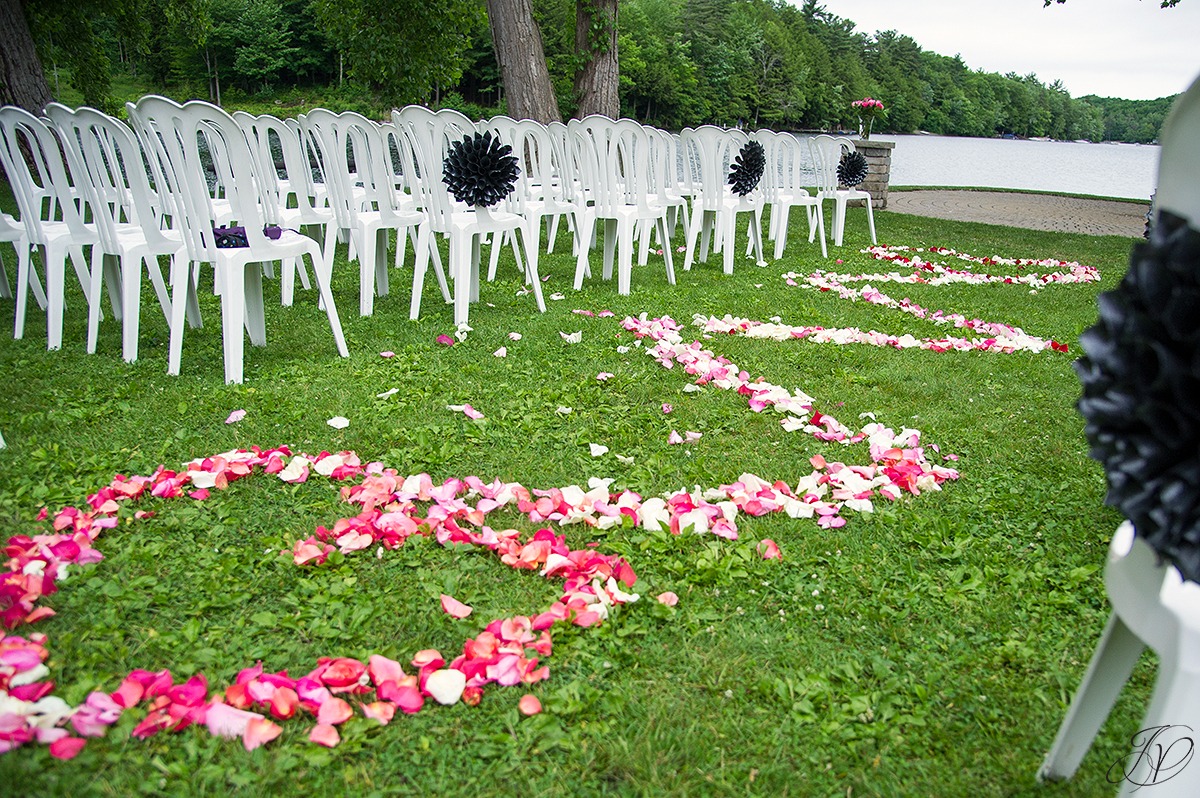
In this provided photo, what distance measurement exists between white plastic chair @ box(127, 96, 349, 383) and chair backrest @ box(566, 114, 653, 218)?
2549 mm

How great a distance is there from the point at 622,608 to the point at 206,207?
2.61 m

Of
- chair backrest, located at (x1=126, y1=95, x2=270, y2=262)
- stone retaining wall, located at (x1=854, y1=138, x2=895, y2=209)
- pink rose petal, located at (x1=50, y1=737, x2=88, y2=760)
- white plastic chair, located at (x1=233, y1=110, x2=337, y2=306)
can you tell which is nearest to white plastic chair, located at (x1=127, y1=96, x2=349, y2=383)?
chair backrest, located at (x1=126, y1=95, x2=270, y2=262)

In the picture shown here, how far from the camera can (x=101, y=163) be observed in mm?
3873

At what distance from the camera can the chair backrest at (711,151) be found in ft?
21.4

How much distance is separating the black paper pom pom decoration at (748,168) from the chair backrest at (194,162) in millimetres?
4619

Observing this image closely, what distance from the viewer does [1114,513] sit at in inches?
96.4

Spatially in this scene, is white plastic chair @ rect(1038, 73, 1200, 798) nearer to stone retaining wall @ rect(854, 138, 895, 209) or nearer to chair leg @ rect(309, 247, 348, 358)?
chair leg @ rect(309, 247, 348, 358)

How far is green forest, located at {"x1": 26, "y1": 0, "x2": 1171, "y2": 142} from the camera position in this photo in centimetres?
1205

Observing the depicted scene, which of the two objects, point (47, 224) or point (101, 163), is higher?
point (101, 163)

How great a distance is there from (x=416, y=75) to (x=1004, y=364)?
1023cm

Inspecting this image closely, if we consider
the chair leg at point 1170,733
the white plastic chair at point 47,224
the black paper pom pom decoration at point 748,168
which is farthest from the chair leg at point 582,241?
the chair leg at point 1170,733

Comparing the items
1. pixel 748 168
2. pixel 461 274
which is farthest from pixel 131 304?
pixel 748 168

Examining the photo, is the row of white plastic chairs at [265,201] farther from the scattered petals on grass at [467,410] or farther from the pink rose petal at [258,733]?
the pink rose petal at [258,733]

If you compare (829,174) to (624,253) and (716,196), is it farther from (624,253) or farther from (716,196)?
(624,253)
